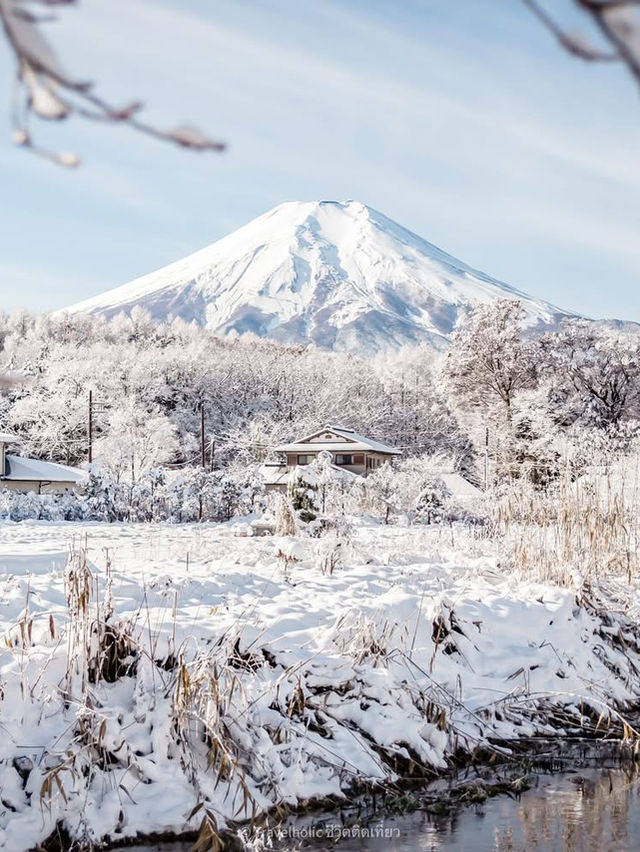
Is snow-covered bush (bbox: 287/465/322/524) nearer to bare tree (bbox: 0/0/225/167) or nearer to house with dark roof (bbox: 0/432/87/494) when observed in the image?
bare tree (bbox: 0/0/225/167)

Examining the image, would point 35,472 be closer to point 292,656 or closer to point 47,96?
point 292,656

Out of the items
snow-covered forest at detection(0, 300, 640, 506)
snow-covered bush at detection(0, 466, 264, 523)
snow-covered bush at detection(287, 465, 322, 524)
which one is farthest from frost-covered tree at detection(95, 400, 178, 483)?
snow-covered bush at detection(287, 465, 322, 524)

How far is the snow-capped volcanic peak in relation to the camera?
430ft

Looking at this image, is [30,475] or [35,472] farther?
[35,472]

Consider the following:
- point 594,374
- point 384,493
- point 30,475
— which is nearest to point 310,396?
point 30,475

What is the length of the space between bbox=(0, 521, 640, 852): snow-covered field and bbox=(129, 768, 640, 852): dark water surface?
0.33 metres

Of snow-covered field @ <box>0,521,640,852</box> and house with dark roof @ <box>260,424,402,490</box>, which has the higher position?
snow-covered field @ <box>0,521,640,852</box>

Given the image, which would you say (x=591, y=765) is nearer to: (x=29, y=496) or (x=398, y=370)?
(x=29, y=496)

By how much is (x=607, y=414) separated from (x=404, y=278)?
389ft

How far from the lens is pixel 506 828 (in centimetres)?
500

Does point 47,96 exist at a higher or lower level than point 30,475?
higher

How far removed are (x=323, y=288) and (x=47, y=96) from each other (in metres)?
151

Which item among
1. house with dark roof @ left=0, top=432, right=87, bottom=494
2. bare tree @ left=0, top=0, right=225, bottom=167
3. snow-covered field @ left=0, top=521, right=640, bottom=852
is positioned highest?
bare tree @ left=0, top=0, right=225, bottom=167

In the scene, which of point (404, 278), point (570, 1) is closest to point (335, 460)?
point (570, 1)
